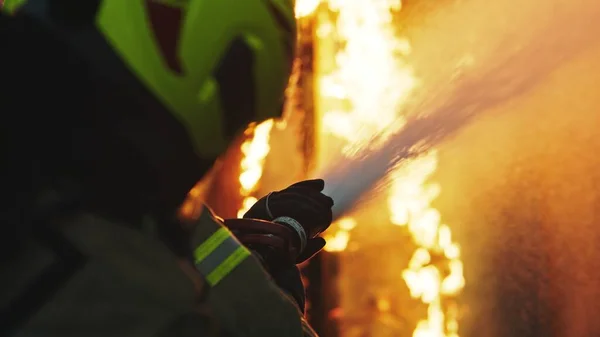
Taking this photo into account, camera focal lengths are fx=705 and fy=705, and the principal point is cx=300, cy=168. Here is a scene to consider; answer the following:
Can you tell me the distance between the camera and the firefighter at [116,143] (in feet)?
1.30

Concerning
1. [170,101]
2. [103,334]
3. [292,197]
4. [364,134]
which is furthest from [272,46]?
[364,134]

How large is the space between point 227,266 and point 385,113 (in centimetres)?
105

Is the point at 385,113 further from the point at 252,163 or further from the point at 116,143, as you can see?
the point at 116,143

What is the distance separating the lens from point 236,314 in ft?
1.69

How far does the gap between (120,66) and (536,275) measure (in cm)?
122

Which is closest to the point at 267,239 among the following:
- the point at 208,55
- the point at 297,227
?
the point at 297,227

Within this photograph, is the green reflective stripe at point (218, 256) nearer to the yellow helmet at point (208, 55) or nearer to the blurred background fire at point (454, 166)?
the yellow helmet at point (208, 55)

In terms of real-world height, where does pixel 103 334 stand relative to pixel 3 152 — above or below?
below

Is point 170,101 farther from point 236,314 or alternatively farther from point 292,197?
point 292,197

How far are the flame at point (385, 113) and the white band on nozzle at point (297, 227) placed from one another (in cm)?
71

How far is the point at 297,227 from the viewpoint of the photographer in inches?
30.1

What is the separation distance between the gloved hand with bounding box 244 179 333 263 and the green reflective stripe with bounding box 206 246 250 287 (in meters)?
0.21

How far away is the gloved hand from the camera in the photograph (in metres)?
0.78

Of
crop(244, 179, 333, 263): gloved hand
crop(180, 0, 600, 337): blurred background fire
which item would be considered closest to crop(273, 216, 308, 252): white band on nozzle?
crop(244, 179, 333, 263): gloved hand
